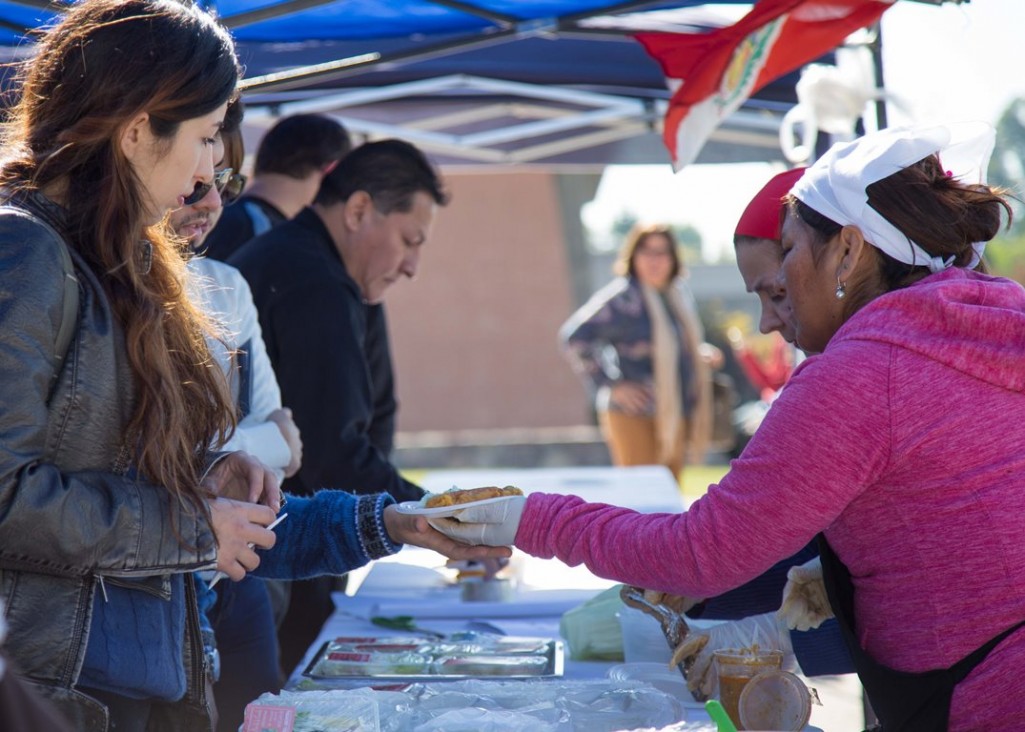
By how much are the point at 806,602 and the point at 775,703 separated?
0.54ft

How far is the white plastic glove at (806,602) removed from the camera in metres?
1.77

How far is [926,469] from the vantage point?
1.49 metres

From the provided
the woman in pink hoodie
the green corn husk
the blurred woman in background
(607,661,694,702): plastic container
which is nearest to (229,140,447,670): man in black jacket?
the green corn husk

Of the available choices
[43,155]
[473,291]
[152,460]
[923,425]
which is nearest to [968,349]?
[923,425]

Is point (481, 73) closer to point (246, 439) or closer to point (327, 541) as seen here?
point (246, 439)

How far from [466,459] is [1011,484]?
1153 centimetres

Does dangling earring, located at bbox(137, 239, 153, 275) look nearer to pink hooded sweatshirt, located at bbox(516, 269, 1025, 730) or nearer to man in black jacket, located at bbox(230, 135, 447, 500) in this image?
pink hooded sweatshirt, located at bbox(516, 269, 1025, 730)

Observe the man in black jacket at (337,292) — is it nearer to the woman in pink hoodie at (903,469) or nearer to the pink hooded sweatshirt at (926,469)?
the woman in pink hoodie at (903,469)

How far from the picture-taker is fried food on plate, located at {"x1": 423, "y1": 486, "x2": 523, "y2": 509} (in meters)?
1.84

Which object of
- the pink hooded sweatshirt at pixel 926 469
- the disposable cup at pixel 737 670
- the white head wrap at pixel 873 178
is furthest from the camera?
the disposable cup at pixel 737 670

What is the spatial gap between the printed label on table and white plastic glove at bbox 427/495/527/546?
42cm

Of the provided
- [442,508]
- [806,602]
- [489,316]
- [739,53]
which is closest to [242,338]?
[442,508]

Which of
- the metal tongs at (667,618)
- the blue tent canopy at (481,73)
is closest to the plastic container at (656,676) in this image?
the metal tongs at (667,618)

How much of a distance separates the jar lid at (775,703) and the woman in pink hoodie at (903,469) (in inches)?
4.7
